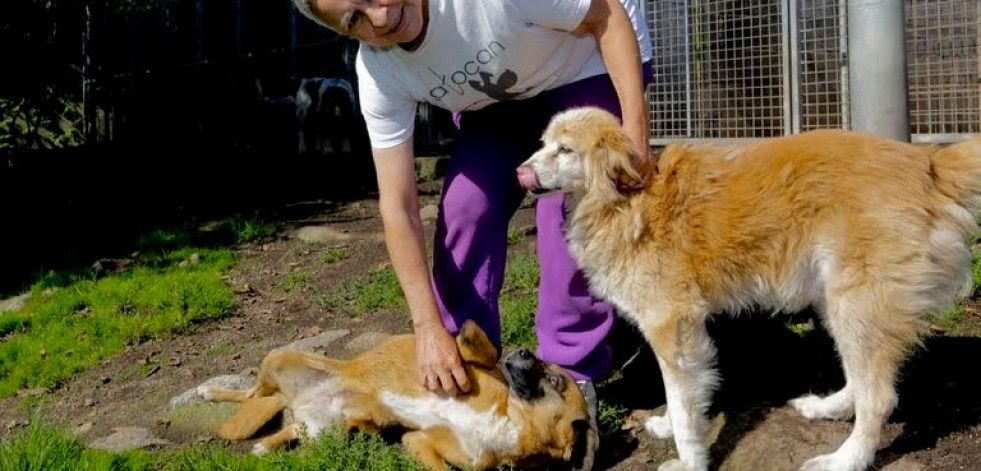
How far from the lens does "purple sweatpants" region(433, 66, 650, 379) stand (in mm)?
4031

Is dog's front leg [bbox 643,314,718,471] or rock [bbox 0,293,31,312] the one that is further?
rock [bbox 0,293,31,312]

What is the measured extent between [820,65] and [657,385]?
15.0 feet

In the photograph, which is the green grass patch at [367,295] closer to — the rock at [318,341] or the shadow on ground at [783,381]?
the rock at [318,341]

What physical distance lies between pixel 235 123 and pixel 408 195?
29.9 ft

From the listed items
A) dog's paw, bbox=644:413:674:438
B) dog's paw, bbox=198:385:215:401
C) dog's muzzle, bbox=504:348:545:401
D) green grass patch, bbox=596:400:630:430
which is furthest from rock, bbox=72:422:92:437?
dog's paw, bbox=644:413:674:438

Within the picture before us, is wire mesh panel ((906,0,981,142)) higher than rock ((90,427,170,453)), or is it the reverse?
wire mesh panel ((906,0,981,142))

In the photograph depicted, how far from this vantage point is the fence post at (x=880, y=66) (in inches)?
181

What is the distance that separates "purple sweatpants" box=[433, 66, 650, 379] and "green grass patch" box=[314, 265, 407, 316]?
209cm

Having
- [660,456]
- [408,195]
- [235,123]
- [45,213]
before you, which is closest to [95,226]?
[45,213]

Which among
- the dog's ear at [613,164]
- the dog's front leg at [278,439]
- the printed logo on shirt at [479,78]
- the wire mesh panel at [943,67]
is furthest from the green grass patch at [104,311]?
the wire mesh panel at [943,67]

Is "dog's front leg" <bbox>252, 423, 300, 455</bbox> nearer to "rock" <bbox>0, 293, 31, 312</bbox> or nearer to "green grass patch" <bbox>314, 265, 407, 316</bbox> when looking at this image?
"green grass patch" <bbox>314, 265, 407, 316</bbox>

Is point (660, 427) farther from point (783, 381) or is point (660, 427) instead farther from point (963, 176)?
point (963, 176)

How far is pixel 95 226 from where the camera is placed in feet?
31.8

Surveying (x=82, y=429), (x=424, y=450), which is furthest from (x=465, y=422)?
(x=82, y=429)
